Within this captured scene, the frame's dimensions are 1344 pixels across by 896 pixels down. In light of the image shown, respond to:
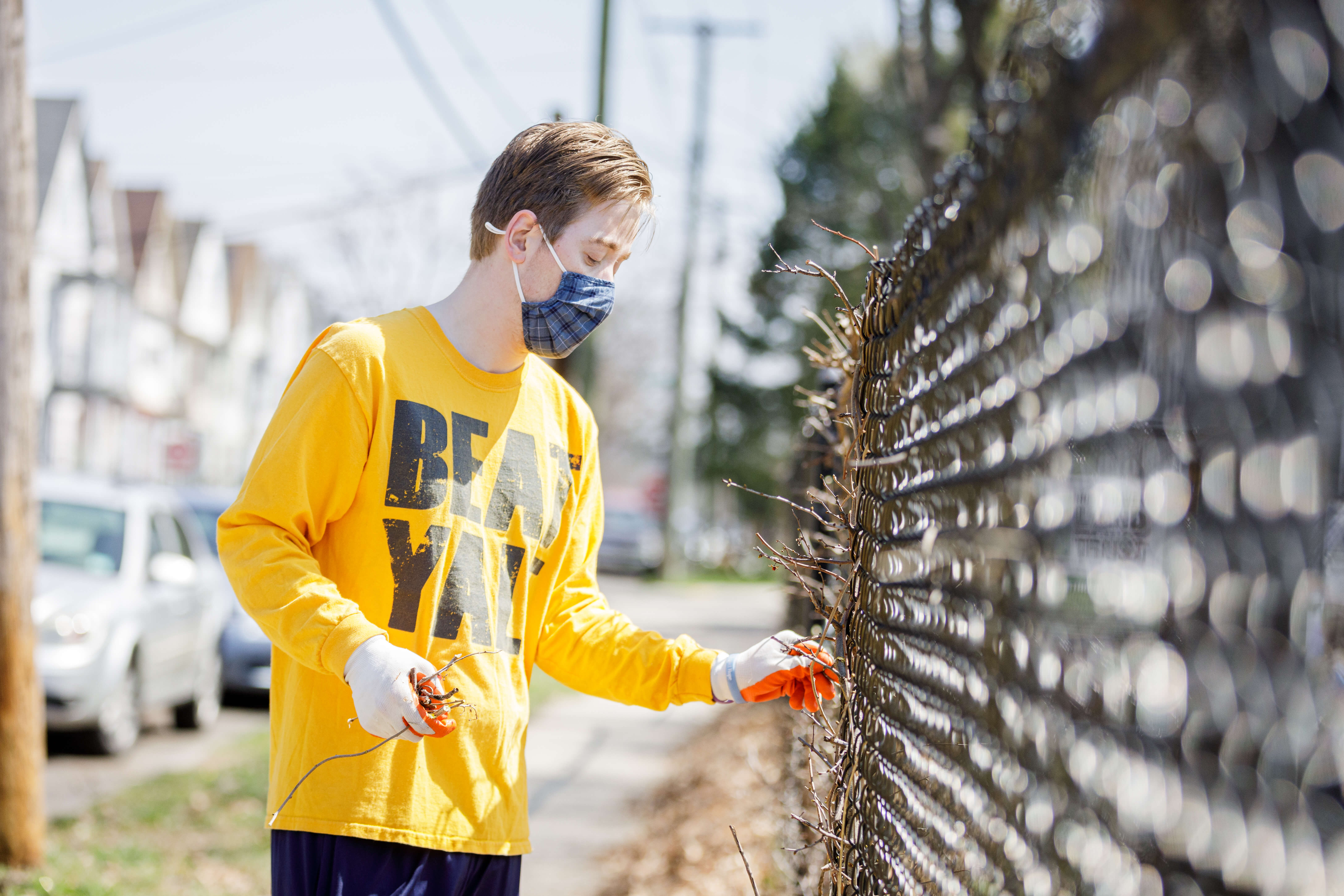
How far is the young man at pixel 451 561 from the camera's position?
1986 mm

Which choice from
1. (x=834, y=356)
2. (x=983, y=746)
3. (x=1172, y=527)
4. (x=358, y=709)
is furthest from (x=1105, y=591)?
(x=834, y=356)

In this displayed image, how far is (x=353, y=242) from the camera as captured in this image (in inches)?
1121

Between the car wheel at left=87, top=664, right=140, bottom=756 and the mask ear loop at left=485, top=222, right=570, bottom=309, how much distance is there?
6314mm

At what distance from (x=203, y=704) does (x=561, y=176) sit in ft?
26.1

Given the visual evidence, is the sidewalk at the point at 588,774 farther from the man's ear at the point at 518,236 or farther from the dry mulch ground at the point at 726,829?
the man's ear at the point at 518,236

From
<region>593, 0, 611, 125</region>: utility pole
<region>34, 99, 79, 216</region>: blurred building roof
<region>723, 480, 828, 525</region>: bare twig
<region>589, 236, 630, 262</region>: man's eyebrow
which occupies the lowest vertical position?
Answer: <region>723, 480, 828, 525</region>: bare twig

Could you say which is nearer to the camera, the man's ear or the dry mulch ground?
the man's ear

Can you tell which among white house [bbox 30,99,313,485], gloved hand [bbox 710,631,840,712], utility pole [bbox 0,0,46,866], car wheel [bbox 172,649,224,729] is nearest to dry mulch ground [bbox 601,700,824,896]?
gloved hand [bbox 710,631,840,712]

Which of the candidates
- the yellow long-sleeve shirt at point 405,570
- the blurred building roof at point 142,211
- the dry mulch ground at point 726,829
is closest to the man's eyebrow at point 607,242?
the yellow long-sleeve shirt at point 405,570

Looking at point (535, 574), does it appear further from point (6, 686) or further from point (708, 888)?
point (6, 686)

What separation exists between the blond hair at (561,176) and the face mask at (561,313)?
0.14 feet

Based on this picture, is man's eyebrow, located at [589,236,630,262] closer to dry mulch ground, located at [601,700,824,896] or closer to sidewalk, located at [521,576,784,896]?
sidewalk, located at [521,576,784,896]

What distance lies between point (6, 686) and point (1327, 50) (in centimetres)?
549

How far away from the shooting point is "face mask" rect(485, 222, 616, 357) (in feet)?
7.56
